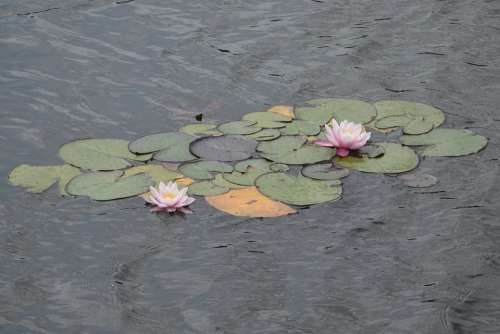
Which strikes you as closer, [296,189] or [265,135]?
[296,189]

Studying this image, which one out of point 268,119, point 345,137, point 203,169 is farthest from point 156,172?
point 345,137

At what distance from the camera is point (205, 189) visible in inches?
151

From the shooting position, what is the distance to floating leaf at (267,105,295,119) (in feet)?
14.6

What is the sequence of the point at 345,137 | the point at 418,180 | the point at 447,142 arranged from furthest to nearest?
the point at 447,142 → the point at 345,137 → the point at 418,180

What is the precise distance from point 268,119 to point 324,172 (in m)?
0.50

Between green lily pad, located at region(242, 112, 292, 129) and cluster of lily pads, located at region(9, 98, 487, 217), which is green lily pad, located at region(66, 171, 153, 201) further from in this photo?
green lily pad, located at region(242, 112, 292, 129)

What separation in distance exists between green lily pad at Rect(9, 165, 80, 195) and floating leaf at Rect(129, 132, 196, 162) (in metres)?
0.28

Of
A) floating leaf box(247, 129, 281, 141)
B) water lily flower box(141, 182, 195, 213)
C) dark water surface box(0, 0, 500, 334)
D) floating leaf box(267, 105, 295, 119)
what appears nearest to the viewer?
dark water surface box(0, 0, 500, 334)

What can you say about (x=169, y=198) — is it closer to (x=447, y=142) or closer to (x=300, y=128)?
(x=300, y=128)

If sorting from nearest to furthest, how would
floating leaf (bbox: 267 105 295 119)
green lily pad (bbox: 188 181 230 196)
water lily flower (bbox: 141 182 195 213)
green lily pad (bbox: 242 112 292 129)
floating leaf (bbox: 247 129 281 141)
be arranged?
water lily flower (bbox: 141 182 195 213) → green lily pad (bbox: 188 181 230 196) → floating leaf (bbox: 247 129 281 141) → green lily pad (bbox: 242 112 292 129) → floating leaf (bbox: 267 105 295 119)

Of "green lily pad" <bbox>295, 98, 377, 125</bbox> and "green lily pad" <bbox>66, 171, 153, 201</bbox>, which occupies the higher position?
"green lily pad" <bbox>295, 98, 377, 125</bbox>

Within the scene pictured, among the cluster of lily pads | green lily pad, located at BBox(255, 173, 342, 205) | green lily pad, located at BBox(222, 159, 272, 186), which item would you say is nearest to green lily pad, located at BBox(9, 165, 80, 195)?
the cluster of lily pads

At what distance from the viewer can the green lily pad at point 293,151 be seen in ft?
13.3

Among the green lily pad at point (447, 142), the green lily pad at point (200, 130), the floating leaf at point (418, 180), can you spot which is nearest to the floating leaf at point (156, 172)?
the green lily pad at point (200, 130)
